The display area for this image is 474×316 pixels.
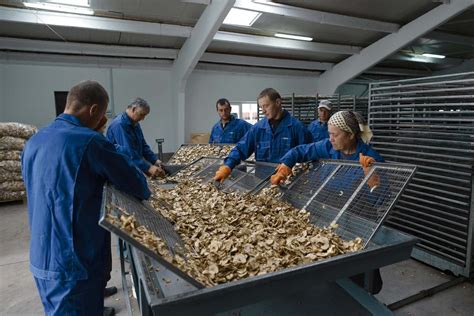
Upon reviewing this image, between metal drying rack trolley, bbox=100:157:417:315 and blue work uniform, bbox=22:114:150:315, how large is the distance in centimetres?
12

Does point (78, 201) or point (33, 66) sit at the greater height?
point (33, 66)

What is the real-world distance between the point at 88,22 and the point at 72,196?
5079mm

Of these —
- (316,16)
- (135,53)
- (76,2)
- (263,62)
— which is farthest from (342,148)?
(263,62)

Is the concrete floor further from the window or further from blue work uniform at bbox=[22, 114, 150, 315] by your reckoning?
the window

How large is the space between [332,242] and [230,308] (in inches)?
19.9

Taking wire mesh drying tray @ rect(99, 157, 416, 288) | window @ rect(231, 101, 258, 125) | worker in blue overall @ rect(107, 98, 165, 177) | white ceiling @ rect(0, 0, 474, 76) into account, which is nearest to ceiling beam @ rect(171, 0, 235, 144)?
white ceiling @ rect(0, 0, 474, 76)

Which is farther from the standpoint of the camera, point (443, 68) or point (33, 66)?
→ point (443, 68)

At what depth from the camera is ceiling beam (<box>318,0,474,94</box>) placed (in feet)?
18.5

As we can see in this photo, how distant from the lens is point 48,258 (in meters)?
1.23

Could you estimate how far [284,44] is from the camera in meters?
6.94

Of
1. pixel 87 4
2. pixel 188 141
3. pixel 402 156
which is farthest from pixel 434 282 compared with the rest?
pixel 188 141

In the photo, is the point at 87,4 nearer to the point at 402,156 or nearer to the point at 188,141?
the point at 188,141

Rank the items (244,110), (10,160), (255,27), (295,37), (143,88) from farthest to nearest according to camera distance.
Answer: (244,110), (143,88), (295,37), (255,27), (10,160)

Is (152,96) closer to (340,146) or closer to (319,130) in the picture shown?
(319,130)
